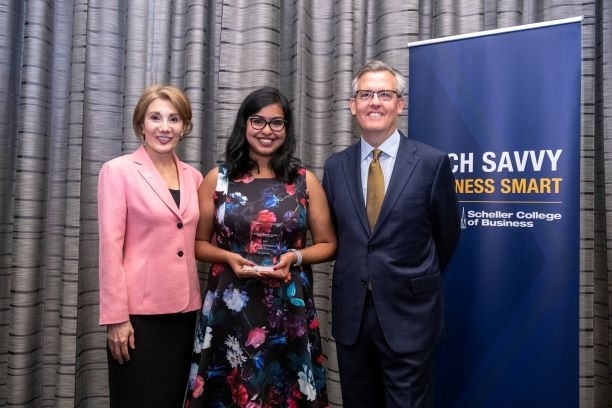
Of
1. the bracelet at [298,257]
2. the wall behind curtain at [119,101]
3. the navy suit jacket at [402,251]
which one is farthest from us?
the wall behind curtain at [119,101]

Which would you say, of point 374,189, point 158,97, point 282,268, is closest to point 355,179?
point 374,189

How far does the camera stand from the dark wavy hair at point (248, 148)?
1681 mm

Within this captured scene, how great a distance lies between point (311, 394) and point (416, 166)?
87 cm

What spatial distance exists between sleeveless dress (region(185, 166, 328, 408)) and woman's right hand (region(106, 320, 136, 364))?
0.23 m

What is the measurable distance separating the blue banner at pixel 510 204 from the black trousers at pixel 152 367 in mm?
1049

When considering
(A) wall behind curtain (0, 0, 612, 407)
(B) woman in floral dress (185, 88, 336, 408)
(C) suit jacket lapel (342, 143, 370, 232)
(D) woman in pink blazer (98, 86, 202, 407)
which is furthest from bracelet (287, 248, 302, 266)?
(A) wall behind curtain (0, 0, 612, 407)

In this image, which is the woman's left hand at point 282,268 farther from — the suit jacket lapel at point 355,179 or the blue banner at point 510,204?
the blue banner at point 510,204

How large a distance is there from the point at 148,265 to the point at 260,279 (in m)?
0.38

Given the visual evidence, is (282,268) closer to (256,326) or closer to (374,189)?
(256,326)

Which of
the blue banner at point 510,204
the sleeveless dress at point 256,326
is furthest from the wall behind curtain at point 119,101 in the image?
the sleeveless dress at point 256,326

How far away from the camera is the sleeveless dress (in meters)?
1.59

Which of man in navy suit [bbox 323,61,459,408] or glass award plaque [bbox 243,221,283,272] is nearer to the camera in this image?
man in navy suit [bbox 323,61,459,408]

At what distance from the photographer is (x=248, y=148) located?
175 cm

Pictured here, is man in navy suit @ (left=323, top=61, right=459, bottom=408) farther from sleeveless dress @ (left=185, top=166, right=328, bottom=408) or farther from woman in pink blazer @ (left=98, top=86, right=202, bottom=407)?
woman in pink blazer @ (left=98, top=86, right=202, bottom=407)
